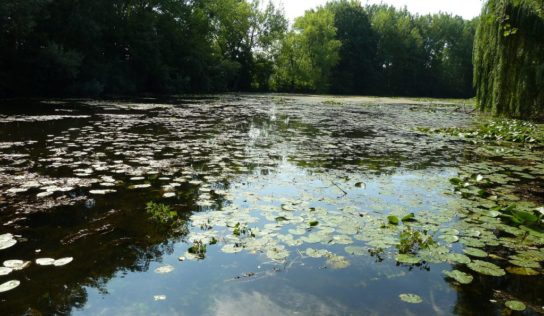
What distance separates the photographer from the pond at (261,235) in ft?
8.93

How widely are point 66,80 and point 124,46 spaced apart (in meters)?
8.54

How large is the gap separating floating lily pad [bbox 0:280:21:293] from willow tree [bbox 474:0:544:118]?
44.0ft

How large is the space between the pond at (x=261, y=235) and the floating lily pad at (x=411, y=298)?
17 mm

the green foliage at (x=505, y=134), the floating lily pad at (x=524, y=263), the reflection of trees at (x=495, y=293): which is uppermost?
the green foliage at (x=505, y=134)

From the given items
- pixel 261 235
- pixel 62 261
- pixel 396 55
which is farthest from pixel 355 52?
pixel 62 261

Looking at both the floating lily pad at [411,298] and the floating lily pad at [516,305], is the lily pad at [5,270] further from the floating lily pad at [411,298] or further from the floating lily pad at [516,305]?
A: the floating lily pad at [516,305]

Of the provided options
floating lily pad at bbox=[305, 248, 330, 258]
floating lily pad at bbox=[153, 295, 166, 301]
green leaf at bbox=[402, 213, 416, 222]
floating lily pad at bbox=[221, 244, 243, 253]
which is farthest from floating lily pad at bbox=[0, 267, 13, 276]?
green leaf at bbox=[402, 213, 416, 222]

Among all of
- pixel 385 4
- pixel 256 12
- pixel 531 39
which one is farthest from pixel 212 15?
pixel 385 4

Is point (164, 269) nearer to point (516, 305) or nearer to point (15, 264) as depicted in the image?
point (15, 264)

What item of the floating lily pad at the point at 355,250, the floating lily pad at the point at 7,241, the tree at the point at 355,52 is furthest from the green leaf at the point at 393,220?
the tree at the point at 355,52

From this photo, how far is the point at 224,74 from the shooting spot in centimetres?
4062

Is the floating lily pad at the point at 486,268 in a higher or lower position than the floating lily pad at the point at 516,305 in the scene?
higher

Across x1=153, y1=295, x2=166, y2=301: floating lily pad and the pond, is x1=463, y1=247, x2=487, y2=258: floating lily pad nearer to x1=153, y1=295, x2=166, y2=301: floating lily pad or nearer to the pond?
the pond

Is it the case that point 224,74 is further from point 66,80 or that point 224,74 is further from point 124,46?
point 66,80
